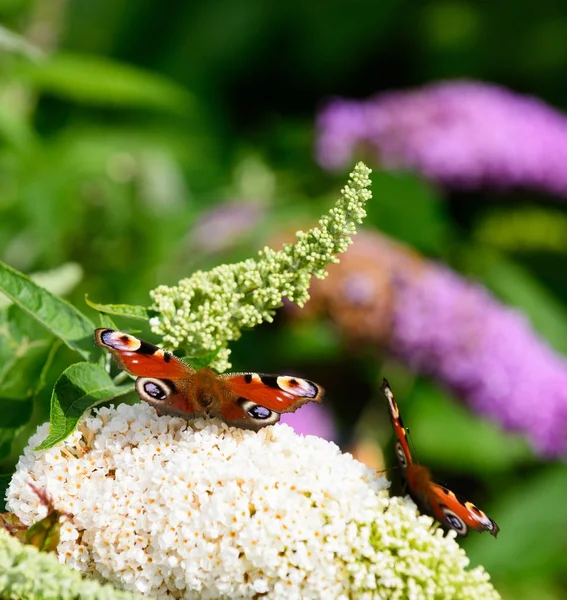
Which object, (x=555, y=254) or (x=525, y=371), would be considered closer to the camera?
(x=525, y=371)

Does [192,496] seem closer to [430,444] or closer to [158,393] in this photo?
[158,393]

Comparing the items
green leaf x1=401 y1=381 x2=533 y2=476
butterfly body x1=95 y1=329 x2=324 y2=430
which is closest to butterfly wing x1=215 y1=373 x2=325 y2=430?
butterfly body x1=95 y1=329 x2=324 y2=430

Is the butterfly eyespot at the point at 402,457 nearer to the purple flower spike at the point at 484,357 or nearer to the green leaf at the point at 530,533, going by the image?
the purple flower spike at the point at 484,357

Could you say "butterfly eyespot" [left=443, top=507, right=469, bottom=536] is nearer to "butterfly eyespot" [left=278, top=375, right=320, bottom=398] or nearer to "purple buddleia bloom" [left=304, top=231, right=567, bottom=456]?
"butterfly eyespot" [left=278, top=375, right=320, bottom=398]

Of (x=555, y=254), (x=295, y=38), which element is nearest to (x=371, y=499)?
(x=555, y=254)

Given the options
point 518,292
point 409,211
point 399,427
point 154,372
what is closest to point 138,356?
point 154,372

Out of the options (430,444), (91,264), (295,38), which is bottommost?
(430,444)

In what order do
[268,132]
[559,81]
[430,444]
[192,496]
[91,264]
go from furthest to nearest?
[559,81]
[268,132]
[430,444]
[91,264]
[192,496]

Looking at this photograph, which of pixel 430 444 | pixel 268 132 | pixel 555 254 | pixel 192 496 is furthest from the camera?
pixel 555 254
